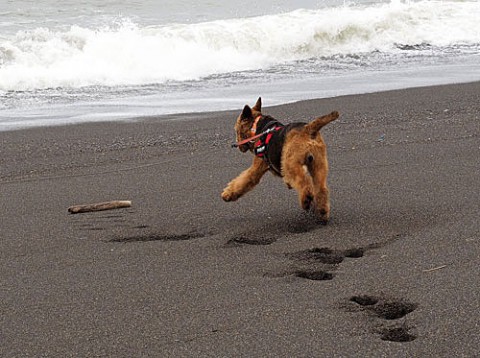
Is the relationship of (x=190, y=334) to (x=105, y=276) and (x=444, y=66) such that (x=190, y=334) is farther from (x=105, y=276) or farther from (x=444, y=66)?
(x=444, y=66)

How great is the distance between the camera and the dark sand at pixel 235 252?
3.16 m

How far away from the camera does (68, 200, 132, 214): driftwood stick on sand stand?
524 centimetres

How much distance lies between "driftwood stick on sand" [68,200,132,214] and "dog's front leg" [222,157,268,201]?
2.31 feet

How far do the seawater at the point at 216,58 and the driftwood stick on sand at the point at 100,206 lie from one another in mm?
3629

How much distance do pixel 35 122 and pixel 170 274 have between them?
5250 millimetres

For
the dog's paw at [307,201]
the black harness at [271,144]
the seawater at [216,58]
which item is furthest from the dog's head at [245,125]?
the seawater at [216,58]

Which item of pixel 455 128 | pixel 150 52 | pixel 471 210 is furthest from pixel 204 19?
pixel 471 210

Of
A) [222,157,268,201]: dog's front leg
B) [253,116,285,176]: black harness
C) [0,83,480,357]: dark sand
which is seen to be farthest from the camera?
[222,157,268,201]: dog's front leg

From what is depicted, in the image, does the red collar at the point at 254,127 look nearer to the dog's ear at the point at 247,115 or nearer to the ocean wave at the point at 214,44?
the dog's ear at the point at 247,115

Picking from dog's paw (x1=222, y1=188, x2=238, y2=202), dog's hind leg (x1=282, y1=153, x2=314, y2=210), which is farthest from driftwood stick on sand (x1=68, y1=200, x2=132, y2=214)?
dog's hind leg (x1=282, y1=153, x2=314, y2=210)

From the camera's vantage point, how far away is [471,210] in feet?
15.7

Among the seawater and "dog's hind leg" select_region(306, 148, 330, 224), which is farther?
the seawater

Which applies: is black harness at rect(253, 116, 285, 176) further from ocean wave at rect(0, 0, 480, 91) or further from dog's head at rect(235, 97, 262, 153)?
ocean wave at rect(0, 0, 480, 91)

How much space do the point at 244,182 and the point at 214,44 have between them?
416 inches
